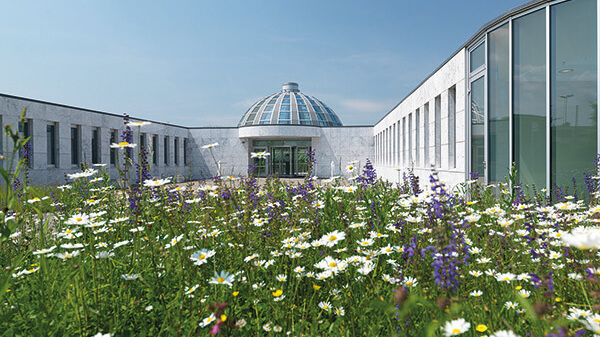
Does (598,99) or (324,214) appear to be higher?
(598,99)

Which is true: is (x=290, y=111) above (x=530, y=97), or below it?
above

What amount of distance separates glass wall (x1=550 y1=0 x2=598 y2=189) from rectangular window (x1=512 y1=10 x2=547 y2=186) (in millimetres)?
242

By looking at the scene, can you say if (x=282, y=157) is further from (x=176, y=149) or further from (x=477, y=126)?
(x=477, y=126)

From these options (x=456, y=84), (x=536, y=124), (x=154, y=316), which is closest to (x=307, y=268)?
(x=154, y=316)

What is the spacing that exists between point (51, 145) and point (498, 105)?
23294 millimetres

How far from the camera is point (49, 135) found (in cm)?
2103

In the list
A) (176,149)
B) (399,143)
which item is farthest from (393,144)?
(176,149)

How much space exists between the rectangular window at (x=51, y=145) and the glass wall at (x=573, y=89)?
2413 cm

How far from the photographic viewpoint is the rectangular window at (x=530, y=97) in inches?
331

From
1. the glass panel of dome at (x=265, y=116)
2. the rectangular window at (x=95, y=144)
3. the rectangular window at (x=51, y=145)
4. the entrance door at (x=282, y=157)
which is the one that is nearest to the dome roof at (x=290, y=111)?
the glass panel of dome at (x=265, y=116)

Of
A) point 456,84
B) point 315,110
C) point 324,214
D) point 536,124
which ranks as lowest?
point 324,214

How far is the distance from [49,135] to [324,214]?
22567 millimetres

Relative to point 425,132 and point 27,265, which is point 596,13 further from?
point 27,265

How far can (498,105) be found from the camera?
9.56 meters
